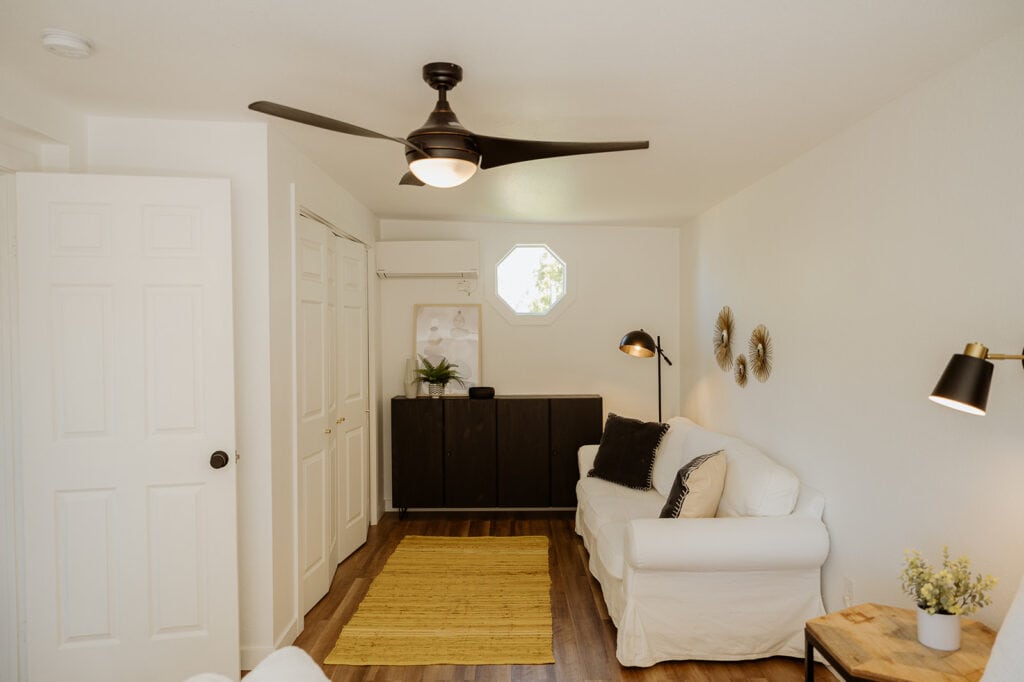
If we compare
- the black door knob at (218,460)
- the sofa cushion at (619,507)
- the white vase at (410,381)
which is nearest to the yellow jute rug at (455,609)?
the sofa cushion at (619,507)

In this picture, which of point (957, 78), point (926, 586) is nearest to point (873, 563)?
point (926, 586)

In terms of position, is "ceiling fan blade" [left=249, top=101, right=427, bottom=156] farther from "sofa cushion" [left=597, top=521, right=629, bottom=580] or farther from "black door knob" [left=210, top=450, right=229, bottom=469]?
"sofa cushion" [left=597, top=521, right=629, bottom=580]

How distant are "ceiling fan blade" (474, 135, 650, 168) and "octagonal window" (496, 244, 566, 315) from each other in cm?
312

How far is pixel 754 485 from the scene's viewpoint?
2904 mm

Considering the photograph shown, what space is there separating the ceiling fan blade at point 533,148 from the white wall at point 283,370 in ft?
3.87

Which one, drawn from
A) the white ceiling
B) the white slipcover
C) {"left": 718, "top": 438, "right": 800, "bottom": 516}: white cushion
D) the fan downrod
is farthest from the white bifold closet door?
{"left": 718, "top": 438, "right": 800, "bottom": 516}: white cushion

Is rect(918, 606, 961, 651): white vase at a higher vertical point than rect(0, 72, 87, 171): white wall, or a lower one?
lower

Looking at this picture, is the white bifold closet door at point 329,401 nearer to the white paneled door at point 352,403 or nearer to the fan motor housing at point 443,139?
the white paneled door at point 352,403

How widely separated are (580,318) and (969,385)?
3.79 m

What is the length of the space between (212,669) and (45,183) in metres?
2.05

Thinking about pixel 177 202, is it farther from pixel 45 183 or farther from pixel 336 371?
pixel 336 371

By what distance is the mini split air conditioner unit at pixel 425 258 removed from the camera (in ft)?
16.1

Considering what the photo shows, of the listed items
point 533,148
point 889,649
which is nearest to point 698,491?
point 889,649

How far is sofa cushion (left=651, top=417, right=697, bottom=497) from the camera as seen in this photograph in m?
3.94
